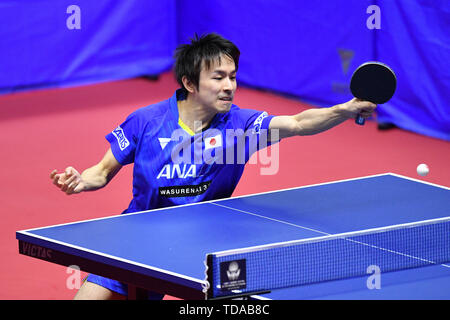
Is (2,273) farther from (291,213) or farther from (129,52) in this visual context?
(129,52)

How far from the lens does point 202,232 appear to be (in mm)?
4438

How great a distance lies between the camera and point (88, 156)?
29.2 feet

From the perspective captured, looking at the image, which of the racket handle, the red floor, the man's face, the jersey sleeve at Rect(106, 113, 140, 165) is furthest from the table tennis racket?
the red floor

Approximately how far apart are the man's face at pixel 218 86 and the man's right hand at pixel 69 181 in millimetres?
801

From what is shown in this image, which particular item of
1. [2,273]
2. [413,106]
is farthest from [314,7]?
[2,273]

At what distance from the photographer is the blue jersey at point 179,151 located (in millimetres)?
4914

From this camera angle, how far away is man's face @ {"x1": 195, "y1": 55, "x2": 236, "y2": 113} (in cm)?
494

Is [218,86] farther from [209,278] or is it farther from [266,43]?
[266,43]

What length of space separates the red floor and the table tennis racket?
2426mm

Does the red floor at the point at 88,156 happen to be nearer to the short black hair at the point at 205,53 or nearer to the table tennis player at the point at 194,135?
the table tennis player at the point at 194,135

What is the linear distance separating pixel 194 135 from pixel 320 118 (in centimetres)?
69

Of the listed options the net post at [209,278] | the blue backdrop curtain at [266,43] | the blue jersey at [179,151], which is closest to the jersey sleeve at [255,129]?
the blue jersey at [179,151]

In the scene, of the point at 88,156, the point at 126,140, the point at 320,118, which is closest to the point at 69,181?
the point at 126,140
